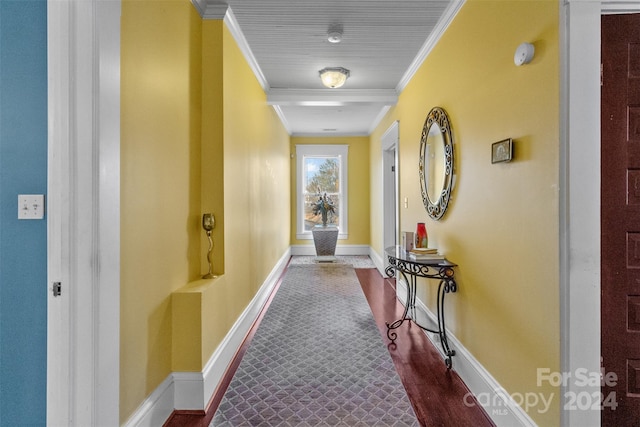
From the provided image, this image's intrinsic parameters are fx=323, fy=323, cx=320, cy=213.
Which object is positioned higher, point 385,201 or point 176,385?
point 385,201

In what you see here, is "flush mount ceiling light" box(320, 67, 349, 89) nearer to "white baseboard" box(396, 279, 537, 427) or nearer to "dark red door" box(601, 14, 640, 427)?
"dark red door" box(601, 14, 640, 427)

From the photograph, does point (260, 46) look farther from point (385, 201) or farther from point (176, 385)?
point (385, 201)

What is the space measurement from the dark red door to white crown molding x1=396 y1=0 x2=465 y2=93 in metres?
1.27

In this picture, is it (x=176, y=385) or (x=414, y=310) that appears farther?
(x=414, y=310)

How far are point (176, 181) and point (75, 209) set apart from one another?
82cm

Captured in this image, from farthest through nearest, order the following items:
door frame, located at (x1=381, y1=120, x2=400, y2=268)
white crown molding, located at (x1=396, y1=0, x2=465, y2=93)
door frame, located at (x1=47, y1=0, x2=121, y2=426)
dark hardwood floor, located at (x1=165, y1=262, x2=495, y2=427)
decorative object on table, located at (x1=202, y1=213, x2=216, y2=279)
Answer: door frame, located at (x1=381, y1=120, x2=400, y2=268), white crown molding, located at (x1=396, y1=0, x2=465, y2=93), decorative object on table, located at (x1=202, y1=213, x2=216, y2=279), dark hardwood floor, located at (x1=165, y1=262, x2=495, y2=427), door frame, located at (x1=47, y1=0, x2=121, y2=426)

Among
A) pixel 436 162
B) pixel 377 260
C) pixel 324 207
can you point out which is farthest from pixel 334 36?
pixel 324 207

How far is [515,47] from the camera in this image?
1.66 m

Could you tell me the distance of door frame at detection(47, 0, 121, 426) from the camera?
1.25 metres

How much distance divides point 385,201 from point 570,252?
4.32 metres

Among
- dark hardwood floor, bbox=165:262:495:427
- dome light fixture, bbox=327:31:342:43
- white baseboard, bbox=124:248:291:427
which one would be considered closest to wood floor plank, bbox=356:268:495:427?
dark hardwood floor, bbox=165:262:495:427

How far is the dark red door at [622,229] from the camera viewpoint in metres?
1.40

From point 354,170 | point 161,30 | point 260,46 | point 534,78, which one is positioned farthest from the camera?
point 354,170

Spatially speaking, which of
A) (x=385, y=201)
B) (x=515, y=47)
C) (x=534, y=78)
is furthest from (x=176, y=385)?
(x=385, y=201)
